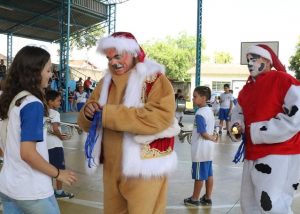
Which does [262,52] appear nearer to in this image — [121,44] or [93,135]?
[121,44]

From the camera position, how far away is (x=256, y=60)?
3.32 m

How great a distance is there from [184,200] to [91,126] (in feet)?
8.92

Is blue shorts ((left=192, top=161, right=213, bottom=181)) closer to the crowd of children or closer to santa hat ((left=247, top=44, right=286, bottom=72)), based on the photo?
the crowd of children

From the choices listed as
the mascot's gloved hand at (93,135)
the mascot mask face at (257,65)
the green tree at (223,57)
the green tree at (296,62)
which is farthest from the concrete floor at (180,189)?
the green tree at (223,57)

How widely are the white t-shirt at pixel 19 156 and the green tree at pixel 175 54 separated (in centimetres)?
5310

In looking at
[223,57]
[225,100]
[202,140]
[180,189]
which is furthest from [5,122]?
[223,57]

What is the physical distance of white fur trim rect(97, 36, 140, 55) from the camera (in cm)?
277

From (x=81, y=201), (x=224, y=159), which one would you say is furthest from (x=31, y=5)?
(x=81, y=201)

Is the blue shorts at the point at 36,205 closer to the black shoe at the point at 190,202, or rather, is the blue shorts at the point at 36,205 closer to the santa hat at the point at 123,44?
the santa hat at the point at 123,44

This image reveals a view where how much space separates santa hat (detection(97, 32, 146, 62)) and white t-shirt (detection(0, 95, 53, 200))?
71cm

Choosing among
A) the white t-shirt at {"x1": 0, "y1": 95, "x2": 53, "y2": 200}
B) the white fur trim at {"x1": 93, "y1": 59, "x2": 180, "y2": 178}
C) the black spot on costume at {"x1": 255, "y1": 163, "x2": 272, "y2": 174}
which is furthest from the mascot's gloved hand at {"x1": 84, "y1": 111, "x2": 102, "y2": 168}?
the black spot on costume at {"x1": 255, "y1": 163, "x2": 272, "y2": 174}

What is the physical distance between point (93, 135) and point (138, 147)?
0.30 metres

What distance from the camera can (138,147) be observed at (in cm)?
266

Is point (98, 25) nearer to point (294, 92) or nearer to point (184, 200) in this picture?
point (184, 200)
